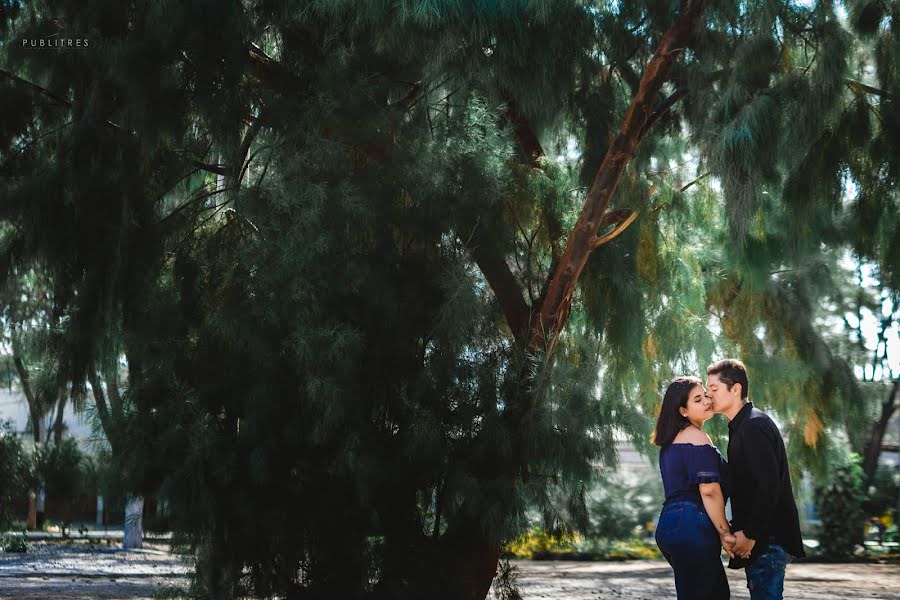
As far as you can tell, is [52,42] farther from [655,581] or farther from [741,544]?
[655,581]

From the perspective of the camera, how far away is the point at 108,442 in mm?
5699

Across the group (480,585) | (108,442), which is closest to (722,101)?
(480,585)

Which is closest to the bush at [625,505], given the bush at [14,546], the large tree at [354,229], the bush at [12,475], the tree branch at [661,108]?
the bush at [12,475]

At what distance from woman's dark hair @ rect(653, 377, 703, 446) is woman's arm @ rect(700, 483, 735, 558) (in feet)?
0.88

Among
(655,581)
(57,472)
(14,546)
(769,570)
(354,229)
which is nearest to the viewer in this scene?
(769,570)

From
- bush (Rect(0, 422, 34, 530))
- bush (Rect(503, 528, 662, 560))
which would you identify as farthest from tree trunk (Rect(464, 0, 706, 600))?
bush (Rect(503, 528, 662, 560))

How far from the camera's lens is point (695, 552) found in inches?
138

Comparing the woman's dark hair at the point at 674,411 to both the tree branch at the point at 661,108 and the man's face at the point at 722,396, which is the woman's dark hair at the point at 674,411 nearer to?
the man's face at the point at 722,396

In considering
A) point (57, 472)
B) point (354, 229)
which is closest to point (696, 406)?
point (354, 229)

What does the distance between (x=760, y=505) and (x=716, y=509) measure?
0.16 metres

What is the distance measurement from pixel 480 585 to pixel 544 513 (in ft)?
2.16

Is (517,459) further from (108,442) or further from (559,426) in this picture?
(108,442)

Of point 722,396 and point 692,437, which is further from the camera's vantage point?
point 722,396

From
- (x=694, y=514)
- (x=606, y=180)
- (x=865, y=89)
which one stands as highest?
(x=865, y=89)
